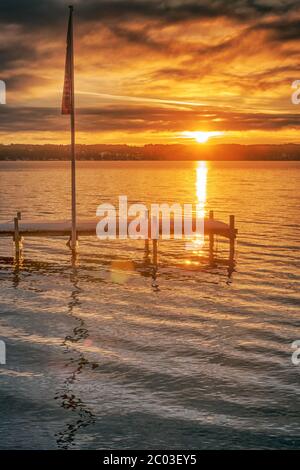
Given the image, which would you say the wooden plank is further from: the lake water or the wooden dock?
the lake water

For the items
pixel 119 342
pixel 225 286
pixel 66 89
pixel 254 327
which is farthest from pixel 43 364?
pixel 66 89

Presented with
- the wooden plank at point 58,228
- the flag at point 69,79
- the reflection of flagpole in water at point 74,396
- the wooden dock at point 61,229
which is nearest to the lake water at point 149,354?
the reflection of flagpole in water at point 74,396

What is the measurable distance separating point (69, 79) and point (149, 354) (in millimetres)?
16617

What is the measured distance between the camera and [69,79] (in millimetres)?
29766

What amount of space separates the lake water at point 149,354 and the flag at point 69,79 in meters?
8.92

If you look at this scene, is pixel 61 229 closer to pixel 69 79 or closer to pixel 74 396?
pixel 69 79

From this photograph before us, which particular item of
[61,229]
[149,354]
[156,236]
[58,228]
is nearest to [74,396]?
[149,354]

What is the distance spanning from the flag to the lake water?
29.3 feet

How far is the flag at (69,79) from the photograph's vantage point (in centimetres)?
2975

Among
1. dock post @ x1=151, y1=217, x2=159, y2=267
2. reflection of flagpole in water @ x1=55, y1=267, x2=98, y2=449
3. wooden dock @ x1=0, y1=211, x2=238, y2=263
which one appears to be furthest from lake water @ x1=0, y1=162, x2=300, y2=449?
wooden dock @ x1=0, y1=211, x2=238, y2=263

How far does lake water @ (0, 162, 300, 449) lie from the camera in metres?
13.6

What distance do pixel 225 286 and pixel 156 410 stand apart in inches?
590

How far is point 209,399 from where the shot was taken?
50.0ft

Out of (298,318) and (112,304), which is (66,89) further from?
(298,318)
